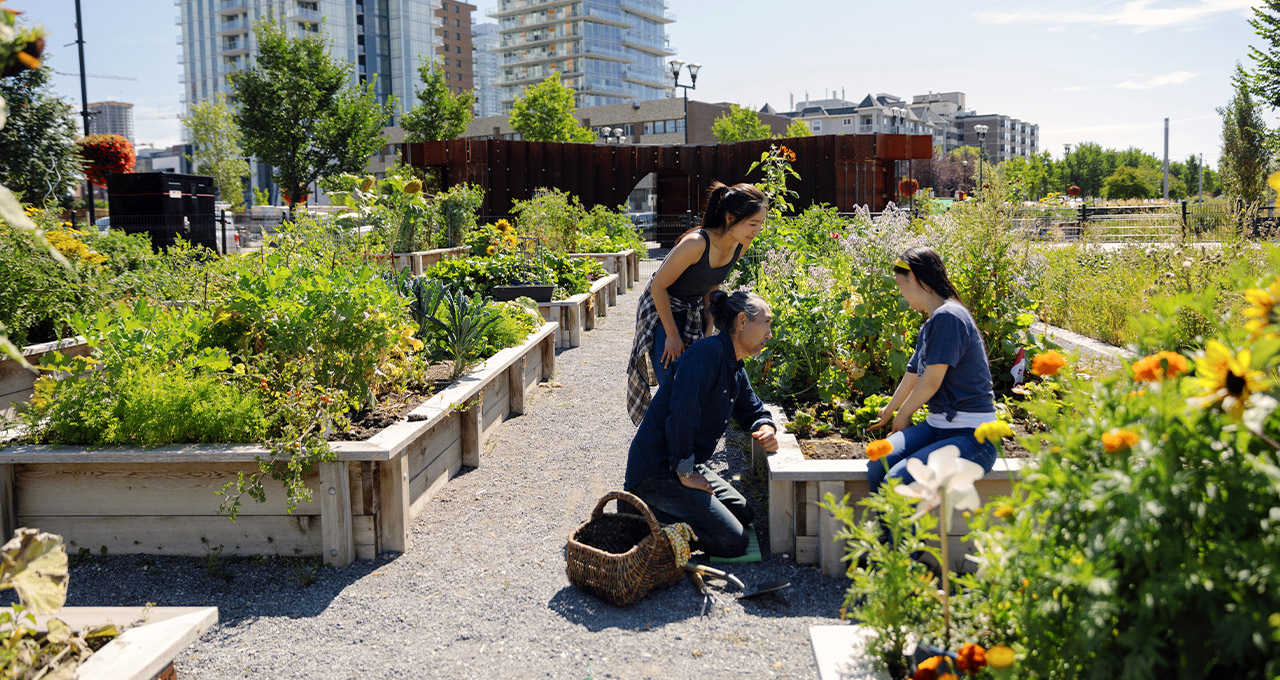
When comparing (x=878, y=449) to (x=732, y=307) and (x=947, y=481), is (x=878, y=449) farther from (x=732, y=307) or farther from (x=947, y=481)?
(x=732, y=307)

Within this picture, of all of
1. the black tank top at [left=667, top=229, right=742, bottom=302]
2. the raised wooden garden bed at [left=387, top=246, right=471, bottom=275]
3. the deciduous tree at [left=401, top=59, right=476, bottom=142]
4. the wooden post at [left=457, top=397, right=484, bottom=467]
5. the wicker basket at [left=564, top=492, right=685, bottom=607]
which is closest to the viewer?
→ the wicker basket at [left=564, top=492, right=685, bottom=607]

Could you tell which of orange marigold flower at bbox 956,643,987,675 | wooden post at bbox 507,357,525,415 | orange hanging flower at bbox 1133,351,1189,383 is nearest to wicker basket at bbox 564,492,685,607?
orange marigold flower at bbox 956,643,987,675

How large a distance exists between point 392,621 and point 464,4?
4272 inches

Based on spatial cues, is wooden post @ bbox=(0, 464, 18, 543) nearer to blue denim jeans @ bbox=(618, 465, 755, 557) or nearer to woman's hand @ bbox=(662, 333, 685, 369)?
blue denim jeans @ bbox=(618, 465, 755, 557)

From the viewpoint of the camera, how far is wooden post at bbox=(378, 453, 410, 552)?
11.5 ft

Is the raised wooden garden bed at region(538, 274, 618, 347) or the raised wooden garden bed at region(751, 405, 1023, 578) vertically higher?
the raised wooden garden bed at region(538, 274, 618, 347)

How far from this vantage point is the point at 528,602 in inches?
123

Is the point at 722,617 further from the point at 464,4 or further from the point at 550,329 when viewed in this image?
the point at 464,4

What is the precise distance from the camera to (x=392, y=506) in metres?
3.53

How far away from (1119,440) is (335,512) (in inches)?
115

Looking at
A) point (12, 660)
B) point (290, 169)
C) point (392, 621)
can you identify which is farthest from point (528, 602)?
point (290, 169)

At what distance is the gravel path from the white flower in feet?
4.08

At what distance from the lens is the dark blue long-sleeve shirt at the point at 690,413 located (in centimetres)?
331

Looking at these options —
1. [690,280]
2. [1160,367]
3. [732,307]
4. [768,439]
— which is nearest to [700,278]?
[690,280]
